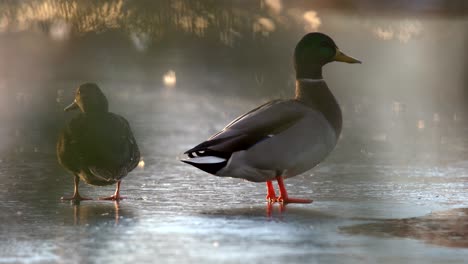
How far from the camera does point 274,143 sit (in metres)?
9.42

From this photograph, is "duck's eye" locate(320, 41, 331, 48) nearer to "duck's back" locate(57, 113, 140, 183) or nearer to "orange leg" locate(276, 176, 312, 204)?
"orange leg" locate(276, 176, 312, 204)

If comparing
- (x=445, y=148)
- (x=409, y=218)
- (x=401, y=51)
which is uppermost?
(x=409, y=218)

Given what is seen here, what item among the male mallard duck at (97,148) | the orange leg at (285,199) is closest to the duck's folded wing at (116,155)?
the male mallard duck at (97,148)

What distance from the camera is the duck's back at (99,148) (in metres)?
9.46

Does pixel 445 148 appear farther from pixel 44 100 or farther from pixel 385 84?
pixel 385 84

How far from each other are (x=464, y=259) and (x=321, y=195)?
298cm

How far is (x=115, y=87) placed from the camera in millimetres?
21438

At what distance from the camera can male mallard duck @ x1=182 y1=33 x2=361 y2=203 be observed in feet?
30.3

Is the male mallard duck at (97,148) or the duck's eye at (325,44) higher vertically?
the duck's eye at (325,44)

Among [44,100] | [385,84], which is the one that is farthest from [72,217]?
[385,84]

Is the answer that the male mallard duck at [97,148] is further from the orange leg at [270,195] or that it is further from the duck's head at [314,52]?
the duck's head at [314,52]

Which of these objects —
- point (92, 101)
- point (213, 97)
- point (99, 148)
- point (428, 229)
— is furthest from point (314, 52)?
point (213, 97)

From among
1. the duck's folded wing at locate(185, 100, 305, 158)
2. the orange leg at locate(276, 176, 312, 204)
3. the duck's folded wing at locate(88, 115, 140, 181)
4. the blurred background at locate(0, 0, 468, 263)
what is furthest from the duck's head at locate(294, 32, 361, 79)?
the duck's folded wing at locate(88, 115, 140, 181)

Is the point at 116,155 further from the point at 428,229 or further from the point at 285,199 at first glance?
the point at 428,229
